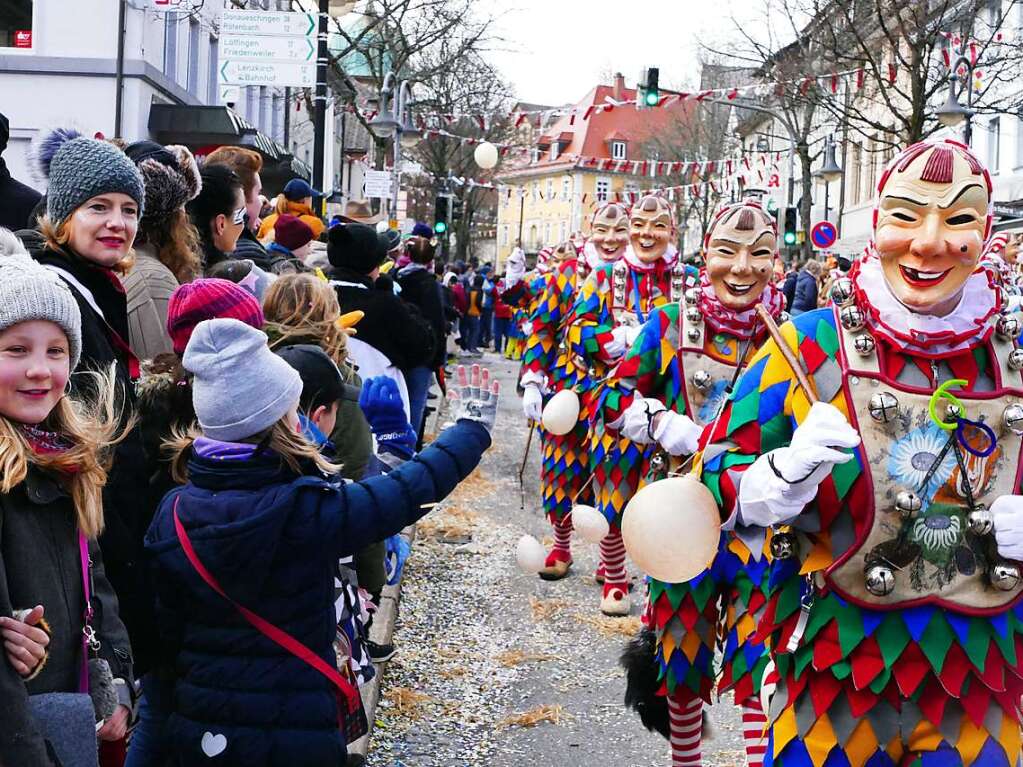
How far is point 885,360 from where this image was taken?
300cm

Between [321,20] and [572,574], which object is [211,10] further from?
[572,574]

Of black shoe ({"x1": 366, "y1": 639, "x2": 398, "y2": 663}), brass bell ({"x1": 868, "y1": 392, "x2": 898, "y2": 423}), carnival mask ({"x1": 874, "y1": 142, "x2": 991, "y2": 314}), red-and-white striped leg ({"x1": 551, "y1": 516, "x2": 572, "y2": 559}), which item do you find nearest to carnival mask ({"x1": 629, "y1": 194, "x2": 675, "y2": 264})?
red-and-white striped leg ({"x1": 551, "y1": 516, "x2": 572, "y2": 559})

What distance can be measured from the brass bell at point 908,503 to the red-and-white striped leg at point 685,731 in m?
1.83

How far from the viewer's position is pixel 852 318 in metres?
3.03

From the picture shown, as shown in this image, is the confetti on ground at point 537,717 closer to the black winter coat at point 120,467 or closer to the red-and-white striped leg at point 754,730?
the red-and-white striped leg at point 754,730

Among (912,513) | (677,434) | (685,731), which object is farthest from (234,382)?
(685,731)

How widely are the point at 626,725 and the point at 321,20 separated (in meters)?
9.94

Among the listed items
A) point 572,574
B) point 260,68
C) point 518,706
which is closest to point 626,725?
point 518,706

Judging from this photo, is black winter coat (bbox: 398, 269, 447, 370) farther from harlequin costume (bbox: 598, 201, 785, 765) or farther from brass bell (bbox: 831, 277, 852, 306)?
brass bell (bbox: 831, 277, 852, 306)

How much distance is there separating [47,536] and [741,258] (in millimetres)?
2949

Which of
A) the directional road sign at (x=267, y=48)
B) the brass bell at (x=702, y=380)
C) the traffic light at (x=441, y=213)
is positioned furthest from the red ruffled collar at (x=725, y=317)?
the traffic light at (x=441, y=213)

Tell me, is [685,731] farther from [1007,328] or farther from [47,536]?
[47,536]

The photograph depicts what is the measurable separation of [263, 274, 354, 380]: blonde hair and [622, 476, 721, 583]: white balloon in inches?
61.2

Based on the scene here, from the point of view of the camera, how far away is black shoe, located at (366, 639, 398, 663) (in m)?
5.79
